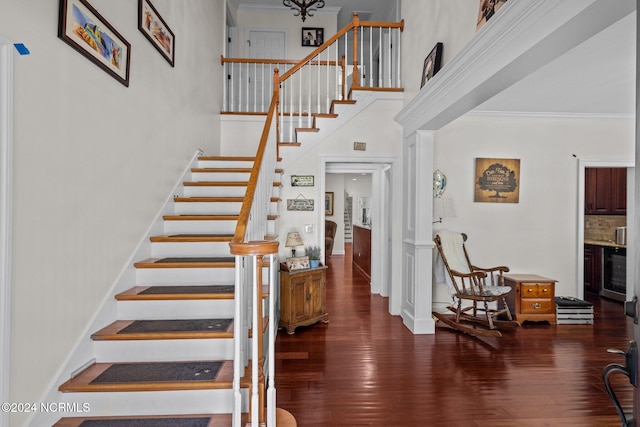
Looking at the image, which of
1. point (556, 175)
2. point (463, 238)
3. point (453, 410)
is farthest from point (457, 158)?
point (453, 410)

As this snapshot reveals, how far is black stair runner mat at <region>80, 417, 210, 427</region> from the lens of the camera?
70.3 inches

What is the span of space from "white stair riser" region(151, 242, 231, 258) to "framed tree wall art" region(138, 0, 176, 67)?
1857 mm

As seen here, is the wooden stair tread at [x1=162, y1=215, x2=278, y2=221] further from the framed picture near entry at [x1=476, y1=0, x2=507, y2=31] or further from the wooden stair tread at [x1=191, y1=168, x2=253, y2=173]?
the framed picture near entry at [x1=476, y1=0, x2=507, y2=31]

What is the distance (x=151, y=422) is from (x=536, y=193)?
5303 millimetres

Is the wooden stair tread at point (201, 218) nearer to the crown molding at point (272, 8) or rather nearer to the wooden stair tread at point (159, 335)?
the wooden stair tread at point (159, 335)

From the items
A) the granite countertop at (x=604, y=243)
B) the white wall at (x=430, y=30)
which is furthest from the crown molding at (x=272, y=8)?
the granite countertop at (x=604, y=243)

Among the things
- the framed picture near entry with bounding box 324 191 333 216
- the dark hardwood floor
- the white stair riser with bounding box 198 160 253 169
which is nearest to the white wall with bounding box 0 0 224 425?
the white stair riser with bounding box 198 160 253 169

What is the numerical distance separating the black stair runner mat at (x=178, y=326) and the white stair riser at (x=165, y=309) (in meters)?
0.04

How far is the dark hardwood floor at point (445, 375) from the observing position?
2.39 meters

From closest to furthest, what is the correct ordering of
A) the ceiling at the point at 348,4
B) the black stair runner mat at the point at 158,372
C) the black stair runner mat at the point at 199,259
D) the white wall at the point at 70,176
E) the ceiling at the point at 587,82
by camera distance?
the white wall at the point at 70,176 < the black stair runner mat at the point at 158,372 < the ceiling at the point at 587,82 < the black stair runner mat at the point at 199,259 < the ceiling at the point at 348,4

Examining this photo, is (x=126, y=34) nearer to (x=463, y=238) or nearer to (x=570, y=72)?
(x=570, y=72)

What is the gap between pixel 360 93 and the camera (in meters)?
4.56

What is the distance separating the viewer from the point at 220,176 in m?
4.05

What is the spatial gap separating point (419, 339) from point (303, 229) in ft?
6.49
